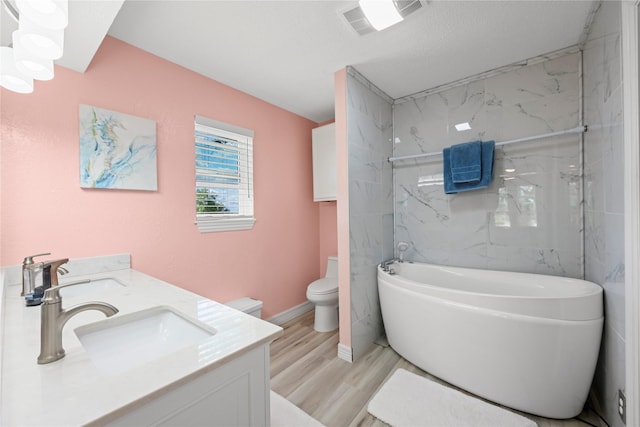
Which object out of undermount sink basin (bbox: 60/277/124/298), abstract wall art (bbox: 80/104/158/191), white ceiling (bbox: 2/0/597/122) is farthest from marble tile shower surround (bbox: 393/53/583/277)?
undermount sink basin (bbox: 60/277/124/298)

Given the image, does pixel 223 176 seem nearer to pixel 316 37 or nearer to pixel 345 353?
pixel 316 37

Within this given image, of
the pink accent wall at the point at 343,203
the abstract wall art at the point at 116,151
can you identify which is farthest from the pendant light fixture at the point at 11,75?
the pink accent wall at the point at 343,203

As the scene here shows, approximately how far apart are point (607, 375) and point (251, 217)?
268 centimetres

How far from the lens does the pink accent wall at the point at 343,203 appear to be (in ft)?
7.07

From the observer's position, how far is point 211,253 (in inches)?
89.1

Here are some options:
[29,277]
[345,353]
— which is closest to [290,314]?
[345,353]

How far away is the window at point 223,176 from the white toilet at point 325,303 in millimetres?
917

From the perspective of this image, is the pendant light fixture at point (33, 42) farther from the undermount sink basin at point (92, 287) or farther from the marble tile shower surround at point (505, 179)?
the marble tile shower surround at point (505, 179)

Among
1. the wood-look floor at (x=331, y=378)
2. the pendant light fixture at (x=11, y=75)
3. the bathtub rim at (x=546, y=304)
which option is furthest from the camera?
the wood-look floor at (x=331, y=378)

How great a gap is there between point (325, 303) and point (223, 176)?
1.57 m

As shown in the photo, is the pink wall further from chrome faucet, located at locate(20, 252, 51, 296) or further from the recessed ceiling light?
the recessed ceiling light

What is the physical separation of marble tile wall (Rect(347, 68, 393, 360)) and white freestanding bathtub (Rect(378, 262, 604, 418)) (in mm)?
338

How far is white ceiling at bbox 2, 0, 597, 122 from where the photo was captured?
151 centimetres

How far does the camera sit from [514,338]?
154 cm
